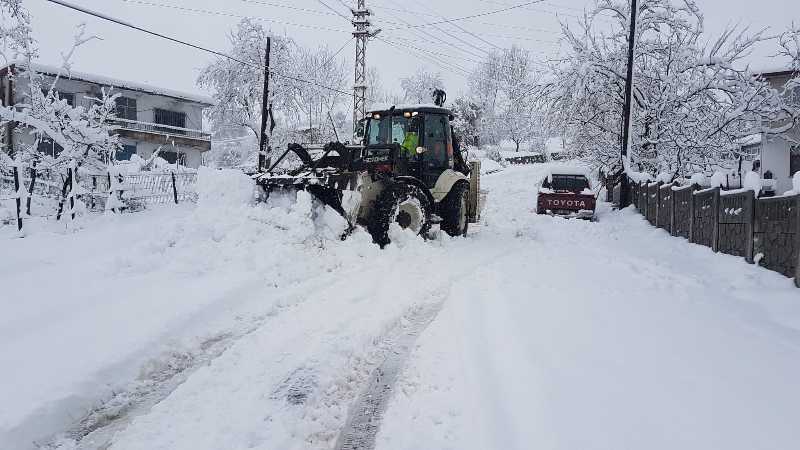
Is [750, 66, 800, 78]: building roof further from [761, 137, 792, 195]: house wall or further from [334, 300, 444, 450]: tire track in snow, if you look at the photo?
[334, 300, 444, 450]: tire track in snow

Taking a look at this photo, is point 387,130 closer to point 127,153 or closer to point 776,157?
point 776,157

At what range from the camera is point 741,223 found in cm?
759

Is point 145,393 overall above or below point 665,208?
below

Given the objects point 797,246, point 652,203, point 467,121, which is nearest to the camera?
point 797,246

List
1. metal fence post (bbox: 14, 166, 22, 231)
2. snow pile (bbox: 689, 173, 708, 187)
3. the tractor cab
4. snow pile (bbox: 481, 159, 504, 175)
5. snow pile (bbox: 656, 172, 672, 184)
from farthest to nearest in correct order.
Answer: snow pile (bbox: 481, 159, 504, 175)
snow pile (bbox: 656, 172, 672, 184)
metal fence post (bbox: 14, 166, 22, 231)
the tractor cab
snow pile (bbox: 689, 173, 708, 187)

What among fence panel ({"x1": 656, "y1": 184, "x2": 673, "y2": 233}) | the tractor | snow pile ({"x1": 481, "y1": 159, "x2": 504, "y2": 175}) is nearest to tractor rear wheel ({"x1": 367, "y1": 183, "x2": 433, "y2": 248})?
the tractor

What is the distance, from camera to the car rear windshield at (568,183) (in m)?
16.7

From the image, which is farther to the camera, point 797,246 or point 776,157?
point 776,157

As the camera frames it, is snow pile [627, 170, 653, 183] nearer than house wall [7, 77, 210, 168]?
Yes

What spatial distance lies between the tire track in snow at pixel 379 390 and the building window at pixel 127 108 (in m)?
32.0

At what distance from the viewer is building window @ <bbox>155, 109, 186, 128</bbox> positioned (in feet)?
108

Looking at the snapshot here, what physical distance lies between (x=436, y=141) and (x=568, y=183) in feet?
26.6

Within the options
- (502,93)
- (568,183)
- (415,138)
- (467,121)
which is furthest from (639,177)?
(502,93)

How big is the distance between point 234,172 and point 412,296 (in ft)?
12.6
